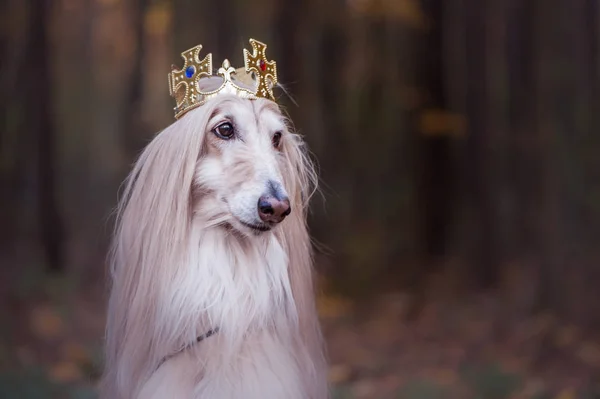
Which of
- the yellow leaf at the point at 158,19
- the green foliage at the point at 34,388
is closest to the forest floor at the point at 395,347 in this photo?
the green foliage at the point at 34,388

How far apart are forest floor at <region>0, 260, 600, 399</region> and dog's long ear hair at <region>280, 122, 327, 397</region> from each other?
1.68 meters

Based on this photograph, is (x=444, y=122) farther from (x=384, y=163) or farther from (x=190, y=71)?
(x=190, y=71)

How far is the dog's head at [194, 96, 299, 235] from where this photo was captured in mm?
1576

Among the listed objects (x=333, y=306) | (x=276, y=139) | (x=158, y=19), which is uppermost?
(x=158, y=19)

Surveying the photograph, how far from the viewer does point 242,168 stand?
5.29ft

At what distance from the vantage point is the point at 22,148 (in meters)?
4.04

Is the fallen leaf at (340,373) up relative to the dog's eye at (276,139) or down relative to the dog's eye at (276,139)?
down

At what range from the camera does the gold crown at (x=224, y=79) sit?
5.54 feet

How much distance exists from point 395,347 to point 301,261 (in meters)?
2.45

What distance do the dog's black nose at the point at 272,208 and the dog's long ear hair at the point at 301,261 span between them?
143 millimetres

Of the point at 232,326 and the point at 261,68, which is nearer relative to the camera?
the point at 232,326

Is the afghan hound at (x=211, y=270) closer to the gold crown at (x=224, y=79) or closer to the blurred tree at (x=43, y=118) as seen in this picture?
the gold crown at (x=224, y=79)

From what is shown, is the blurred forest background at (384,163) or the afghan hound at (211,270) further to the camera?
the blurred forest background at (384,163)

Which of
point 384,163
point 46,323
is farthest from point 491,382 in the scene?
point 46,323
